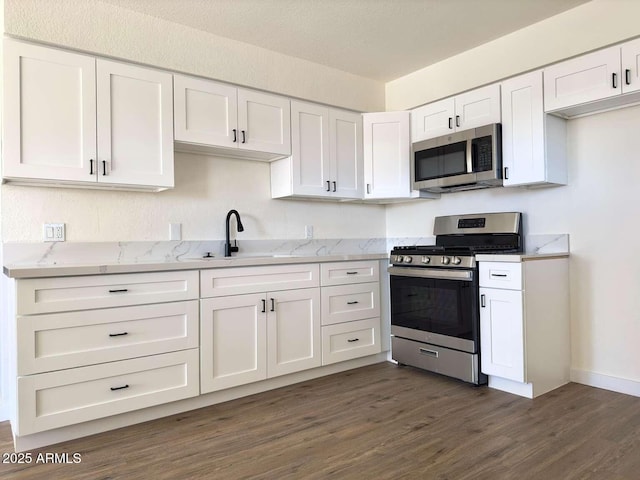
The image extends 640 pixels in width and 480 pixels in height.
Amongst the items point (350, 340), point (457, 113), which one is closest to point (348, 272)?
point (350, 340)

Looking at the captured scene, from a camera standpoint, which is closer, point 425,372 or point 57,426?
point 57,426

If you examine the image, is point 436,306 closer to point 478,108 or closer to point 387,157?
point 387,157

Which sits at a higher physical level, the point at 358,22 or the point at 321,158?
the point at 358,22

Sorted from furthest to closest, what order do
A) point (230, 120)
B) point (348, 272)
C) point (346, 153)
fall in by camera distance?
point (346, 153) < point (348, 272) < point (230, 120)

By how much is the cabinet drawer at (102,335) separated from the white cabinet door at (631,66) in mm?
2871

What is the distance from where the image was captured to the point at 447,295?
3.13m

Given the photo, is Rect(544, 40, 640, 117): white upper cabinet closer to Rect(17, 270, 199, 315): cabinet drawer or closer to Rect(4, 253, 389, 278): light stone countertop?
Rect(4, 253, 389, 278): light stone countertop

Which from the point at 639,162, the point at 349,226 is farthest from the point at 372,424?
the point at 639,162

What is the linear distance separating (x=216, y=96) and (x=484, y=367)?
2.62m

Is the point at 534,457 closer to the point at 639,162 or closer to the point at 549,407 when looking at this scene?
the point at 549,407

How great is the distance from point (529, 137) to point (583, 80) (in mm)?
447

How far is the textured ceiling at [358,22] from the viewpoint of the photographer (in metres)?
2.74

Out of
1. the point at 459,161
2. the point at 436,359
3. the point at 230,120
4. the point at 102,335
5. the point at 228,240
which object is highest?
the point at 230,120

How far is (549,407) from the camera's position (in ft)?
8.52
